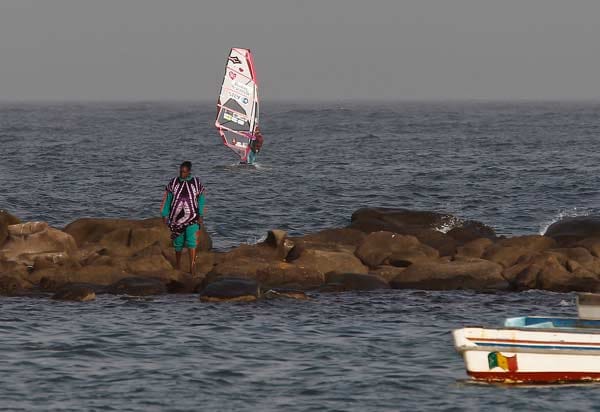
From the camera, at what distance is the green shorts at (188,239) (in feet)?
86.3

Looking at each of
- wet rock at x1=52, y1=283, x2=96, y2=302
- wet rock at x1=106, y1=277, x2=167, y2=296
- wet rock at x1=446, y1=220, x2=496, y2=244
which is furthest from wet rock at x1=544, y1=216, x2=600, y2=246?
wet rock at x1=52, y1=283, x2=96, y2=302

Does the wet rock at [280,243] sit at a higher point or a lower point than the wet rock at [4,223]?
lower

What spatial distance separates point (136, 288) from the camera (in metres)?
26.0

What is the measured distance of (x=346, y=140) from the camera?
87750 mm

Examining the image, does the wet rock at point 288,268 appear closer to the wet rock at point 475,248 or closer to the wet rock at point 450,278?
the wet rock at point 450,278

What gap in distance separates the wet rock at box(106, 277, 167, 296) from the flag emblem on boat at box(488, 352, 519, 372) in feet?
30.1

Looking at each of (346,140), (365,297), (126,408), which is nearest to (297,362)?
(126,408)

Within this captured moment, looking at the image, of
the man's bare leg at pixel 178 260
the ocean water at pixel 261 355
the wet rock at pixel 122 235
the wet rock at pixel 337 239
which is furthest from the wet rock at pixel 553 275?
the wet rock at pixel 122 235

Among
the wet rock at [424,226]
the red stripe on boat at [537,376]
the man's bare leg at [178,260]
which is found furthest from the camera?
the wet rock at [424,226]

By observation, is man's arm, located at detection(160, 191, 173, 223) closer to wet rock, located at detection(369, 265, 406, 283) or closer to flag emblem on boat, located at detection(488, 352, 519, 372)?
wet rock, located at detection(369, 265, 406, 283)

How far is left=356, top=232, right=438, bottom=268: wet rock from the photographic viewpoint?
2839 cm

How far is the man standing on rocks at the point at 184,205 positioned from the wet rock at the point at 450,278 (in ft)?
14.5

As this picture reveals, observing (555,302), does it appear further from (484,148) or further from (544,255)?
(484,148)

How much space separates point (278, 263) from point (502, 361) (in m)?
8.94
